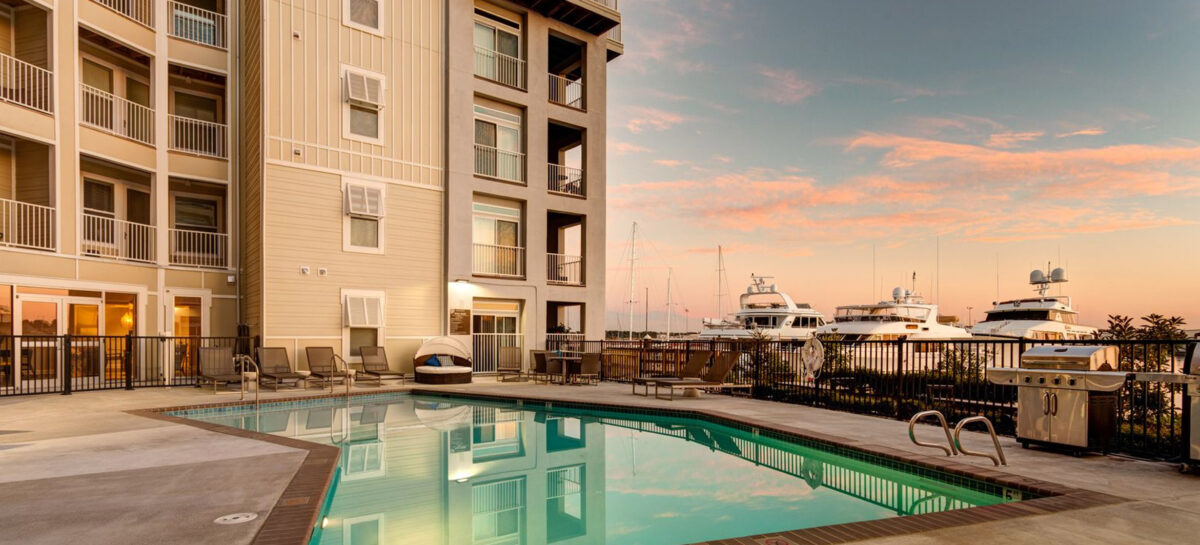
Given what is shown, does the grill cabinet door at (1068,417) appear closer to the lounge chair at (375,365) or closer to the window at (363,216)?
the lounge chair at (375,365)

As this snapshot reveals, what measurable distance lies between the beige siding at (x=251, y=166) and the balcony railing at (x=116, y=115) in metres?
2.02

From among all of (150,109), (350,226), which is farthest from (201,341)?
(150,109)

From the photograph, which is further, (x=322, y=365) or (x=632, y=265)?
(x=632, y=265)

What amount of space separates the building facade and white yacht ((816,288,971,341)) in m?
19.1

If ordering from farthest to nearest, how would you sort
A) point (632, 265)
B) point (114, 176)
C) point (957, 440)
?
point (632, 265) → point (114, 176) → point (957, 440)

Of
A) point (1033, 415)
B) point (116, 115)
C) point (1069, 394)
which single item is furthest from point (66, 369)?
point (1069, 394)

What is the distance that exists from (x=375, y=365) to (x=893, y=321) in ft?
85.9

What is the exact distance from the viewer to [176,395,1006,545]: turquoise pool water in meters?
5.05

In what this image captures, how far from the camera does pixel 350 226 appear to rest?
51.3 feet

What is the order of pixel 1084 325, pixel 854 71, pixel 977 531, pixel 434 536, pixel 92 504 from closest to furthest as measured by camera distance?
pixel 977 531
pixel 92 504
pixel 434 536
pixel 854 71
pixel 1084 325

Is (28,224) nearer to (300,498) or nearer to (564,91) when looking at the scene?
(300,498)

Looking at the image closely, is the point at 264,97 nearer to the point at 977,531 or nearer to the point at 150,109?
the point at 150,109

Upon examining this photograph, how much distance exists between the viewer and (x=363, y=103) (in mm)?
15883

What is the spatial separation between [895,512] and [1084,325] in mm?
31961
